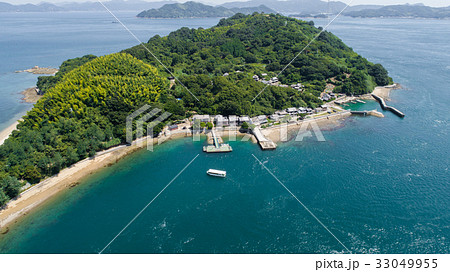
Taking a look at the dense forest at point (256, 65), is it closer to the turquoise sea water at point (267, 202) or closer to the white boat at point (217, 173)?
the turquoise sea water at point (267, 202)

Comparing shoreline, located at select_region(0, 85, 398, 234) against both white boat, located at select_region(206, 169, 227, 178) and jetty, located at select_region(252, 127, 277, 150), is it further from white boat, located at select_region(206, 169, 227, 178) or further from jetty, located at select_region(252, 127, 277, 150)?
white boat, located at select_region(206, 169, 227, 178)

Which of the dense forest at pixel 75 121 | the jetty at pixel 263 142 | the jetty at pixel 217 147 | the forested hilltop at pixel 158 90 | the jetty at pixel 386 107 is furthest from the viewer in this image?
the jetty at pixel 386 107

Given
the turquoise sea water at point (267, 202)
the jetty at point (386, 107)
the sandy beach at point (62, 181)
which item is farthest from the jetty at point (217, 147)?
the jetty at point (386, 107)

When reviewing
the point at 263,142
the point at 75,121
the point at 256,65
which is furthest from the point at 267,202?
the point at 256,65

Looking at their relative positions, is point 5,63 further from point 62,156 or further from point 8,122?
point 62,156

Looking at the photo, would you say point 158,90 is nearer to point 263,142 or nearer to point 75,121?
point 75,121

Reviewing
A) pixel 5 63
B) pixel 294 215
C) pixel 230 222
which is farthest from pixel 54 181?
pixel 5 63

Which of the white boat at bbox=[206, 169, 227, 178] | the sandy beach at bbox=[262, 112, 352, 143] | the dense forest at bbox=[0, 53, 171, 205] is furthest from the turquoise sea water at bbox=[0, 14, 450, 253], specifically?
the dense forest at bbox=[0, 53, 171, 205]
